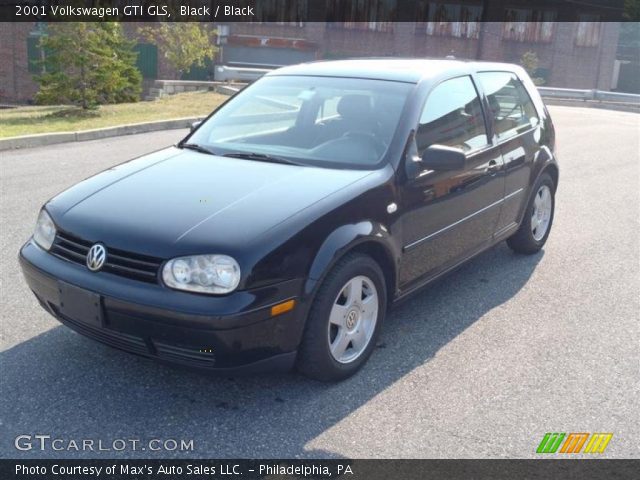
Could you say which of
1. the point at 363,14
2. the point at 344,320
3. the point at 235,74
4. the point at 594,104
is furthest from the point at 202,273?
the point at 363,14

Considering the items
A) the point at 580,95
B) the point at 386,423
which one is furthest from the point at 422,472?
the point at 580,95

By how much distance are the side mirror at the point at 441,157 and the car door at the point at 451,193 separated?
0.38ft

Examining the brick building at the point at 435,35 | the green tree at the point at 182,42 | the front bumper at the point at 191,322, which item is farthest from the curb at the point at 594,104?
the front bumper at the point at 191,322

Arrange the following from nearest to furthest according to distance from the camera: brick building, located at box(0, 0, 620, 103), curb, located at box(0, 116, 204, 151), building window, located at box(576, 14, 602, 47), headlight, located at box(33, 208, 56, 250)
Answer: headlight, located at box(33, 208, 56, 250) < curb, located at box(0, 116, 204, 151) < brick building, located at box(0, 0, 620, 103) < building window, located at box(576, 14, 602, 47)

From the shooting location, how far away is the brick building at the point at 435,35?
40.3 meters

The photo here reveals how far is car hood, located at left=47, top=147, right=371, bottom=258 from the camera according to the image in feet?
11.0

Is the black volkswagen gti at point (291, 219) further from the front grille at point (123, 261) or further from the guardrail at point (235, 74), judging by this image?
the guardrail at point (235, 74)

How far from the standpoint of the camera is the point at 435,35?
42156 millimetres

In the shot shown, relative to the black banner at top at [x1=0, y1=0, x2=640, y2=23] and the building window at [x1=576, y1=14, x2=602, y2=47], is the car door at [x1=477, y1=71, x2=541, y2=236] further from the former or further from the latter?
the building window at [x1=576, y1=14, x2=602, y2=47]

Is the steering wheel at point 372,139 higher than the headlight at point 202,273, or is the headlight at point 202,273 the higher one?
the steering wheel at point 372,139

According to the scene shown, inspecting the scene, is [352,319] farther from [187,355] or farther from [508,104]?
[508,104]

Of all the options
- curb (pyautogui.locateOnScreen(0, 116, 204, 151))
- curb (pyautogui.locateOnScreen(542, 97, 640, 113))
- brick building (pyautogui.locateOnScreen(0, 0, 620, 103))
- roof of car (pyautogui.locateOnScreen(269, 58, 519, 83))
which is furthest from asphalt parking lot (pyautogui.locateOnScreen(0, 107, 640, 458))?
brick building (pyautogui.locateOnScreen(0, 0, 620, 103))

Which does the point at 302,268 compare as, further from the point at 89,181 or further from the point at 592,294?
the point at 592,294

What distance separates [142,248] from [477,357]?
211 centimetres
